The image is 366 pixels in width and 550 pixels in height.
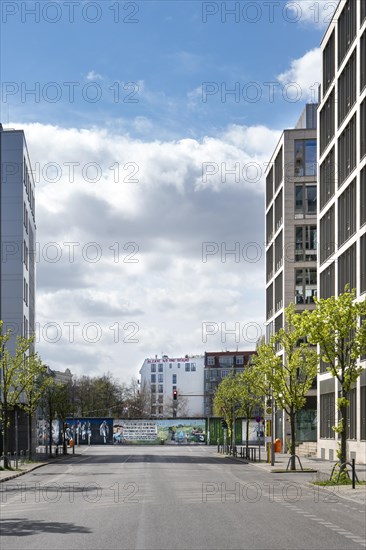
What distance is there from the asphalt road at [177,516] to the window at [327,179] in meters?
30.5

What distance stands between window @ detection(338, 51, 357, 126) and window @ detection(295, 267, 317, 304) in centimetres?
2636

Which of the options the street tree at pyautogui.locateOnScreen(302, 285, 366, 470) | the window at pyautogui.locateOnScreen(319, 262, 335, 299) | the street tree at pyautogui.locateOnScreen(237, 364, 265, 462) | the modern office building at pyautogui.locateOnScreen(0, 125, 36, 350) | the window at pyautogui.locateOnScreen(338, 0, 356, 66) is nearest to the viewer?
the street tree at pyautogui.locateOnScreen(302, 285, 366, 470)

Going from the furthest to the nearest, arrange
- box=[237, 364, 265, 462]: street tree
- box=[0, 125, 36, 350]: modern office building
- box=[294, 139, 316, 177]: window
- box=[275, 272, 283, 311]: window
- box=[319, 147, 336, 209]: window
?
box=[275, 272, 283, 311]: window
box=[294, 139, 316, 177]: window
box=[0, 125, 36, 350]: modern office building
box=[237, 364, 265, 462]: street tree
box=[319, 147, 336, 209]: window

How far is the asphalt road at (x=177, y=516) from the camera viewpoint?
49.9ft

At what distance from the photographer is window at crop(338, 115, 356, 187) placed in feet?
182


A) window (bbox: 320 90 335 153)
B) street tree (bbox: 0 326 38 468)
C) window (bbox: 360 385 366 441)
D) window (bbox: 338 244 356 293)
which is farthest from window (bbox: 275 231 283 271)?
window (bbox: 360 385 366 441)

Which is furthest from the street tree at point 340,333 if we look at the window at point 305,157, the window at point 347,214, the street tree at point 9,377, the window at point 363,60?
the window at point 305,157

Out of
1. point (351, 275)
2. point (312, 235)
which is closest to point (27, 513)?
point (351, 275)

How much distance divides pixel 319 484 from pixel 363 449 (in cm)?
1871

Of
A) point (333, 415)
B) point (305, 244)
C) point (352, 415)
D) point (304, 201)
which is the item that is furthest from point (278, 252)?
point (352, 415)

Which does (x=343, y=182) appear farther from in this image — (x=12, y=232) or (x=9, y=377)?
(x=12, y=232)

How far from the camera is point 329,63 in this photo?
63719 mm

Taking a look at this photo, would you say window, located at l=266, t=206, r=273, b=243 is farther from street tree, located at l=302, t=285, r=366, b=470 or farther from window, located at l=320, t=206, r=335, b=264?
street tree, located at l=302, t=285, r=366, b=470

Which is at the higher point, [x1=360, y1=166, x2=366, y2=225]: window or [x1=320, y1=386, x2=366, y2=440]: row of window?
[x1=360, y1=166, x2=366, y2=225]: window
